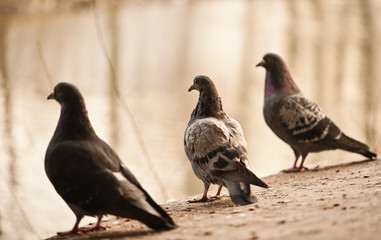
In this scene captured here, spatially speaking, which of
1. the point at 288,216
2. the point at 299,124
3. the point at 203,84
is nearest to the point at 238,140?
the point at 203,84

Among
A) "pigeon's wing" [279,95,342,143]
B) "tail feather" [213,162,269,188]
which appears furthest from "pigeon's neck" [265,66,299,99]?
"tail feather" [213,162,269,188]

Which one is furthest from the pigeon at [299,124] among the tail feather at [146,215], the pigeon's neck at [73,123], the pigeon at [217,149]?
the tail feather at [146,215]

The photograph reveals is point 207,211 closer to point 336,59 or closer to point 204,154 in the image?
point 204,154

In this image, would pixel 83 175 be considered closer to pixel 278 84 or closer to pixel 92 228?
pixel 92 228

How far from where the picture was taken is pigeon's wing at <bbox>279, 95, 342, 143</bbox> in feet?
28.5

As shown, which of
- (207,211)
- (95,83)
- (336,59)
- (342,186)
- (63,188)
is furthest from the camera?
(336,59)

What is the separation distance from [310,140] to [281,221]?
4.18m

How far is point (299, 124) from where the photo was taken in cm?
868

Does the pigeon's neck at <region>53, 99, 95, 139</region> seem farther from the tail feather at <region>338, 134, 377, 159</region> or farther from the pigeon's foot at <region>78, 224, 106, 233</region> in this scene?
the tail feather at <region>338, 134, 377, 159</region>

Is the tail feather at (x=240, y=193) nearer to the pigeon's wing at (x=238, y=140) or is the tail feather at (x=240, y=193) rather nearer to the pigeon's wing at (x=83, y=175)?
the pigeon's wing at (x=238, y=140)

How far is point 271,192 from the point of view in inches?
262

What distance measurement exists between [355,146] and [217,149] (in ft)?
11.2

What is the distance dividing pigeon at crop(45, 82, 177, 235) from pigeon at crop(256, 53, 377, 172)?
3871 mm

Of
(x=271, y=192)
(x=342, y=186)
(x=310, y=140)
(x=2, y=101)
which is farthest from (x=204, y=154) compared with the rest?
(x=2, y=101)
